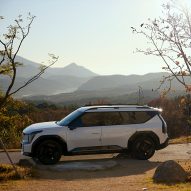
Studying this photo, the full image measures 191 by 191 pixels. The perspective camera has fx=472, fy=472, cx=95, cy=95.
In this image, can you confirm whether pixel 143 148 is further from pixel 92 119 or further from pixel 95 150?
pixel 92 119

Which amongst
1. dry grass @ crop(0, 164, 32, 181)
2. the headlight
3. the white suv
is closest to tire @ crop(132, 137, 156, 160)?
the white suv

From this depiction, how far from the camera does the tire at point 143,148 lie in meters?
16.1

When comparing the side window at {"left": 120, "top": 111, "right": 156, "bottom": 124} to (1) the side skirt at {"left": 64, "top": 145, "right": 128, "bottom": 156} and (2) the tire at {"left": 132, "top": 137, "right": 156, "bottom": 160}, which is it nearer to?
(2) the tire at {"left": 132, "top": 137, "right": 156, "bottom": 160}

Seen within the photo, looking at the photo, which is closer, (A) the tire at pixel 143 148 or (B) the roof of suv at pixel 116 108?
(A) the tire at pixel 143 148

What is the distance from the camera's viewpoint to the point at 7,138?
23.3 meters

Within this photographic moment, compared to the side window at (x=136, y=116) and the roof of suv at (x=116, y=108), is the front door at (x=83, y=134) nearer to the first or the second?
the roof of suv at (x=116, y=108)

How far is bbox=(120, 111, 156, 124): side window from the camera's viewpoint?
53.7ft

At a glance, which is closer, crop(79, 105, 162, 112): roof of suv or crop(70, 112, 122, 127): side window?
crop(70, 112, 122, 127): side window

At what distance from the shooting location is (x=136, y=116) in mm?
16484

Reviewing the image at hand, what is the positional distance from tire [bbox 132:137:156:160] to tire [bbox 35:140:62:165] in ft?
8.69

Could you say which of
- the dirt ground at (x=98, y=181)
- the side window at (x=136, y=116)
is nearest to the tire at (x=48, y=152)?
the dirt ground at (x=98, y=181)

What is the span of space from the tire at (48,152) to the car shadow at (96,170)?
285 millimetres

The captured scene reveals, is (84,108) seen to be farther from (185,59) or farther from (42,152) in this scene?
(185,59)

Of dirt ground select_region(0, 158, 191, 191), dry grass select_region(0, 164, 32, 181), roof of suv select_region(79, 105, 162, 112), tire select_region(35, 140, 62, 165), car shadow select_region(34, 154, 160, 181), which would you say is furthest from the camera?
roof of suv select_region(79, 105, 162, 112)
